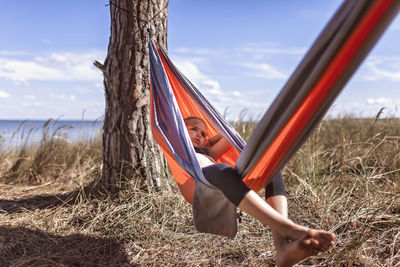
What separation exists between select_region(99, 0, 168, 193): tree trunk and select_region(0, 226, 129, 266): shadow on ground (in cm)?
47

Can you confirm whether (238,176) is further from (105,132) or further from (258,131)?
(105,132)

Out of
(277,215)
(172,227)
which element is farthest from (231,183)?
(172,227)

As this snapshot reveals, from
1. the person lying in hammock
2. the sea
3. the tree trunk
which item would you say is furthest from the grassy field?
the sea

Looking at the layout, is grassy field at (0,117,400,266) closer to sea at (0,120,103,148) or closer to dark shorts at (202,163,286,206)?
dark shorts at (202,163,286,206)

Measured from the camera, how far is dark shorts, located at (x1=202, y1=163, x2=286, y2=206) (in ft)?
4.61

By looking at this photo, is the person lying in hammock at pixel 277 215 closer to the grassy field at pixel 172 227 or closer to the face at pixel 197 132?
the grassy field at pixel 172 227

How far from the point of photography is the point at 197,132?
7.06 ft

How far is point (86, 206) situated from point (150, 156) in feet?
1.75

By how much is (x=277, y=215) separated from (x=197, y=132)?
0.94 m

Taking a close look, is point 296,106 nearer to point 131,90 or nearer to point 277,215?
point 277,215

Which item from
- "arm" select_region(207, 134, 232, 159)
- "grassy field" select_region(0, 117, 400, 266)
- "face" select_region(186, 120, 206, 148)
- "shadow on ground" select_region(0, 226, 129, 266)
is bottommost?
"shadow on ground" select_region(0, 226, 129, 266)

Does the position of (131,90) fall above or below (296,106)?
above

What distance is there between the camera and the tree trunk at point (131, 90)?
237cm

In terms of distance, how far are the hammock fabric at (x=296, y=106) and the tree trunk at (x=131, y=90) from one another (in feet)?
1.42
